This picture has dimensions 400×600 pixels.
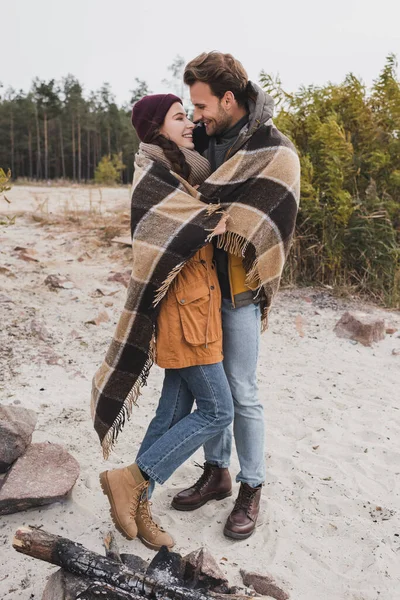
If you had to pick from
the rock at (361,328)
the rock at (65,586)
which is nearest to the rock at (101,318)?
the rock at (361,328)

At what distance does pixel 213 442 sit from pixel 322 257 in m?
3.90

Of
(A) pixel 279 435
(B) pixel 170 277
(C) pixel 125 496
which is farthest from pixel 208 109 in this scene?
(A) pixel 279 435

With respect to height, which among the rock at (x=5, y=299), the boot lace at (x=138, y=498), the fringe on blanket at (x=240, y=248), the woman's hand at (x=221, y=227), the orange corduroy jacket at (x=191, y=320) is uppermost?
the woman's hand at (x=221, y=227)

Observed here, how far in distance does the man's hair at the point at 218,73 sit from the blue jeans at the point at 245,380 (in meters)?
0.95

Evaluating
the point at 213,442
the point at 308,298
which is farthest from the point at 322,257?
the point at 213,442

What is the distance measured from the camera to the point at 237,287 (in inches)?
104

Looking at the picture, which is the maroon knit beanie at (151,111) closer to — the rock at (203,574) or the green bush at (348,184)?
the rock at (203,574)

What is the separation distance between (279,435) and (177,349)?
5.27ft

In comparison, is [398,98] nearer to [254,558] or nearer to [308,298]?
[308,298]

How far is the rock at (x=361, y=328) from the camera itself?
17.8ft

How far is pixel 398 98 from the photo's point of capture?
653 cm

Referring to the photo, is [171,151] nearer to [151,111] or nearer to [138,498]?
[151,111]

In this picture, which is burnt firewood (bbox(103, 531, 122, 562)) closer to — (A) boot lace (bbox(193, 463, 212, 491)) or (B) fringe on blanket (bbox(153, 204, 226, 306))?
(A) boot lace (bbox(193, 463, 212, 491))

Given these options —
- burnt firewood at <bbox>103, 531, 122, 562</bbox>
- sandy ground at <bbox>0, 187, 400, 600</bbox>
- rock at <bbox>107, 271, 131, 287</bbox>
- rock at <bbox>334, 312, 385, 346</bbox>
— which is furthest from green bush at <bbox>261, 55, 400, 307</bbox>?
burnt firewood at <bbox>103, 531, 122, 562</bbox>
